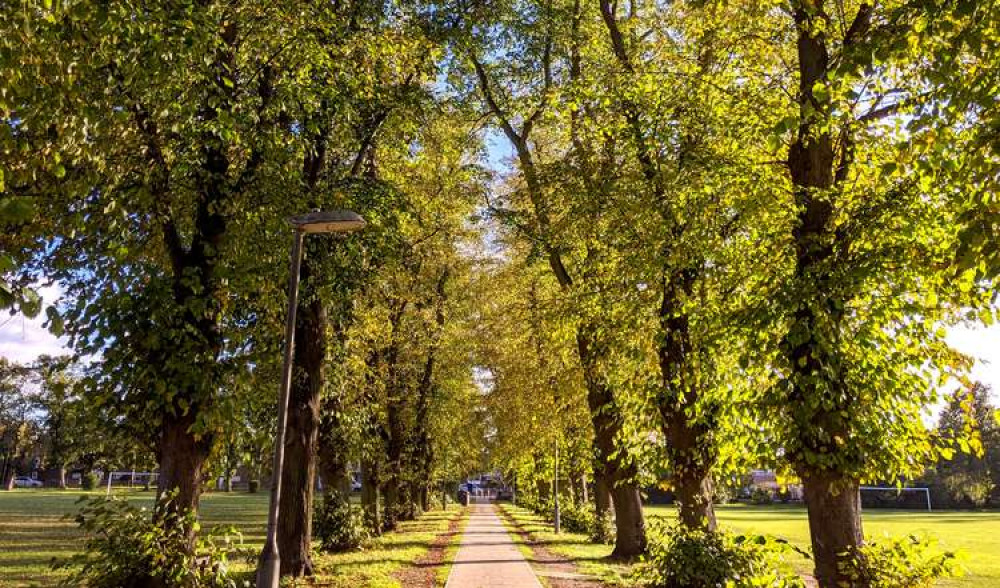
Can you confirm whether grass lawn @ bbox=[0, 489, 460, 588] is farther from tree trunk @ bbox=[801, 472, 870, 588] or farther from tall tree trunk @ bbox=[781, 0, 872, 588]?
tall tree trunk @ bbox=[781, 0, 872, 588]

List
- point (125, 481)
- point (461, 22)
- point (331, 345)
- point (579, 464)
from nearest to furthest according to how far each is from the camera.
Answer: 1. point (331, 345)
2. point (461, 22)
3. point (579, 464)
4. point (125, 481)

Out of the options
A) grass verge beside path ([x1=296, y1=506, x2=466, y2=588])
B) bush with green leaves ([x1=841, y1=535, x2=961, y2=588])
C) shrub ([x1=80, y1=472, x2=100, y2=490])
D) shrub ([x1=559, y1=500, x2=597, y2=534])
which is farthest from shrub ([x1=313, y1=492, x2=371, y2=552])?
shrub ([x1=80, y1=472, x2=100, y2=490])

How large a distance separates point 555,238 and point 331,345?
5772mm

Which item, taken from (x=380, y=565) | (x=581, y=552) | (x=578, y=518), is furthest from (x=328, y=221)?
(x=578, y=518)

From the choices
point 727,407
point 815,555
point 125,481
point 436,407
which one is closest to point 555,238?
point 727,407

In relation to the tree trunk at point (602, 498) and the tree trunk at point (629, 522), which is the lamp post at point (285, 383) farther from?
the tree trunk at point (602, 498)

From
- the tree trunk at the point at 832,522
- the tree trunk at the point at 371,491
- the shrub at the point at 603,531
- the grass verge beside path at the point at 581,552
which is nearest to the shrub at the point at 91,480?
the tree trunk at the point at 371,491

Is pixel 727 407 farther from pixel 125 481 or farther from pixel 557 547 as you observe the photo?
pixel 125 481

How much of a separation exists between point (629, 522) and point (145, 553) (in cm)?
1223

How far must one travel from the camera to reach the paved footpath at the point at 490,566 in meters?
13.4

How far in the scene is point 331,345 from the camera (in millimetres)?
14078

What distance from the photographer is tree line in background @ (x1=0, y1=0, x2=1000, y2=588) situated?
6.84 metres

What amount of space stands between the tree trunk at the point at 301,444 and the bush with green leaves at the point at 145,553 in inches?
157

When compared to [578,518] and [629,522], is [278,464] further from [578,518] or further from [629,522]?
[578,518]
